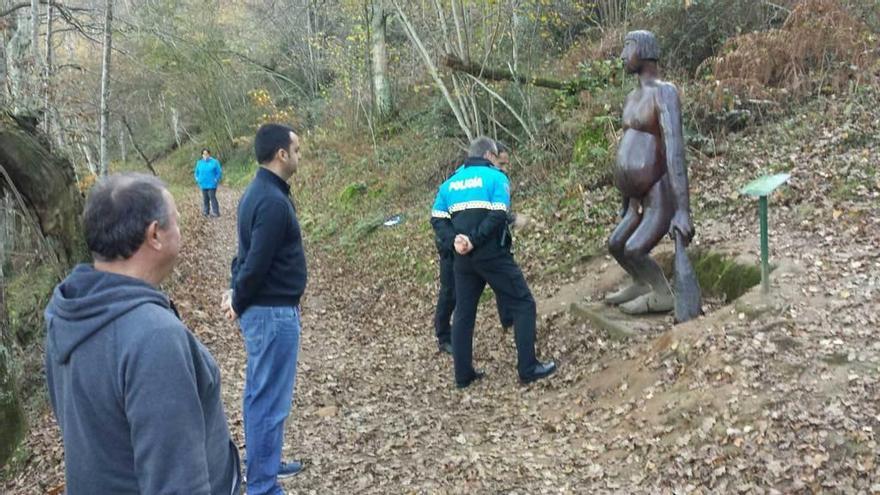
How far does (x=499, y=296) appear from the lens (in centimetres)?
611

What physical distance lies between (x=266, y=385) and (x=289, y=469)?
3.59 feet

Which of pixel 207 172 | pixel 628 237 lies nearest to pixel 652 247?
pixel 628 237

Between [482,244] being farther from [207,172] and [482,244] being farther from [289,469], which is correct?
[207,172]

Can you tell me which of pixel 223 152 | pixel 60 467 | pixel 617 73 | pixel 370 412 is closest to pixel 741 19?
pixel 617 73

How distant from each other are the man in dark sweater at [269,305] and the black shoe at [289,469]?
68 centimetres

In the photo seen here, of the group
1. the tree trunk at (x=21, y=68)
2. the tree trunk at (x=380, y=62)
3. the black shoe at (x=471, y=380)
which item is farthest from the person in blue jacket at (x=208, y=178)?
the black shoe at (x=471, y=380)

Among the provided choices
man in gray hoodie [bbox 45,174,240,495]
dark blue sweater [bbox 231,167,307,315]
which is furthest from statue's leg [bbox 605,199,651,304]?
man in gray hoodie [bbox 45,174,240,495]

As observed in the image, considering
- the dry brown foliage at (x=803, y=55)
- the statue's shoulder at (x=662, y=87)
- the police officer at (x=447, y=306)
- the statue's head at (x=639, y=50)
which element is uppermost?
the dry brown foliage at (x=803, y=55)

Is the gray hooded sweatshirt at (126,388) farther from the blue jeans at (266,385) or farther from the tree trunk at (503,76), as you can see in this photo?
the tree trunk at (503,76)

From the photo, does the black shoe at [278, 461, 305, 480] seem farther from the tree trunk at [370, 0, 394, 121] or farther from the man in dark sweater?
the tree trunk at [370, 0, 394, 121]

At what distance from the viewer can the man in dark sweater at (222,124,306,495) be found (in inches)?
159

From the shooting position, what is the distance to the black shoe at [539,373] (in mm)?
6230

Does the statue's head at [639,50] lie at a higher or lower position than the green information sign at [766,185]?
higher

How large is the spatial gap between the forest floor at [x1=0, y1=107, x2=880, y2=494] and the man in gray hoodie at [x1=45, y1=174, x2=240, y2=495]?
288cm
